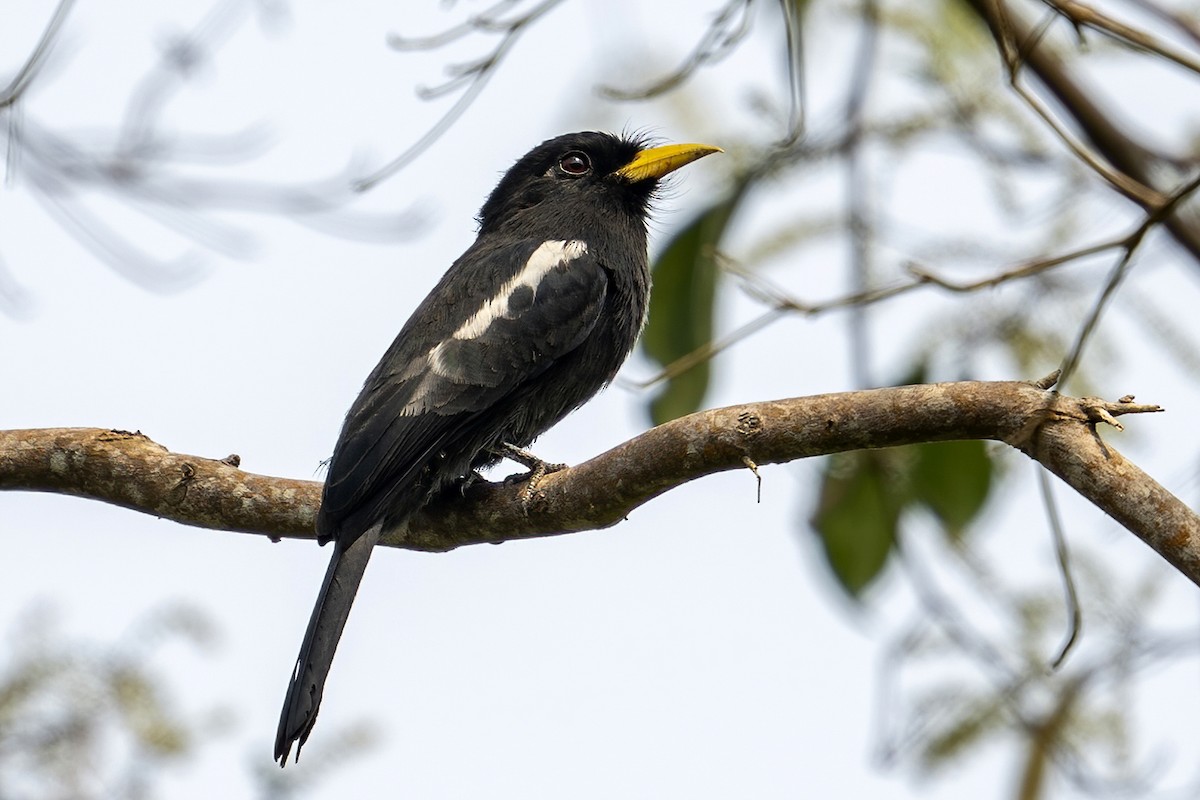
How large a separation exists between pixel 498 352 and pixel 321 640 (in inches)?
37.3

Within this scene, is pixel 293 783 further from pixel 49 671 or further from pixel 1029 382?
pixel 1029 382

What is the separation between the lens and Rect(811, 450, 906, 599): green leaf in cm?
507

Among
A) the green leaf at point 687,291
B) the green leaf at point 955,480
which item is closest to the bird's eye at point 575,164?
the green leaf at point 687,291

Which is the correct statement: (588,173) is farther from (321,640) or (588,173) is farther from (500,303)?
(321,640)

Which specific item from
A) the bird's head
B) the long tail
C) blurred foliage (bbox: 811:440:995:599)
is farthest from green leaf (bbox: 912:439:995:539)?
the long tail

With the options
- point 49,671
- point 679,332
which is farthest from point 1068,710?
point 49,671

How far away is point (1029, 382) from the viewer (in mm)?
2900

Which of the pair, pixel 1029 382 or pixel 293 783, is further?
pixel 293 783

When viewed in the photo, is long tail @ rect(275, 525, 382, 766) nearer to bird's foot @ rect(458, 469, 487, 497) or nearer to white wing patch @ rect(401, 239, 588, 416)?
bird's foot @ rect(458, 469, 487, 497)

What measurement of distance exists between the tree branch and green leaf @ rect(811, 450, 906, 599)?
5.27 ft

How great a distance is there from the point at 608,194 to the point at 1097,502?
2.43 meters

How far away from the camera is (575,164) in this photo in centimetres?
498

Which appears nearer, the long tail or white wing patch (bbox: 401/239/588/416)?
the long tail

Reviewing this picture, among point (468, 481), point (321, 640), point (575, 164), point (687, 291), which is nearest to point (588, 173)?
point (575, 164)
